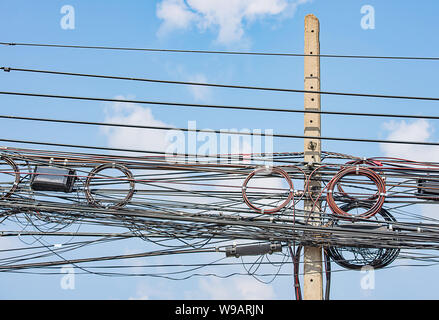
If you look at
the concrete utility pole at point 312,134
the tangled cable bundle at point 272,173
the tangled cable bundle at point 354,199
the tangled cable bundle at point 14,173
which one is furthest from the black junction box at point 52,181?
the tangled cable bundle at point 354,199

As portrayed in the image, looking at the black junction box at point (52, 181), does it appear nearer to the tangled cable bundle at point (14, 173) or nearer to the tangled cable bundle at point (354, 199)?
the tangled cable bundle at point (14, 173)

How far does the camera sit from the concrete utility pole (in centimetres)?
712

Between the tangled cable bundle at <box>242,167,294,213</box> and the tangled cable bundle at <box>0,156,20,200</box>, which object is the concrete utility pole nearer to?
the tangled cable bundle at <box>242,167,294,213</box>

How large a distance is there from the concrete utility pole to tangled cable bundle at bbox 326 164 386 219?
0.22m

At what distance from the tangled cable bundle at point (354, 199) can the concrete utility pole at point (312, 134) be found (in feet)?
0.71

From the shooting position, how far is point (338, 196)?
769 cm

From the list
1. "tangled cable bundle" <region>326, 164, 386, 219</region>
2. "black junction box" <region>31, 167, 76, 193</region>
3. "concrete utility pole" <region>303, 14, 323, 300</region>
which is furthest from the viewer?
"black junction box" <region>31, 167, 76, 193</region>

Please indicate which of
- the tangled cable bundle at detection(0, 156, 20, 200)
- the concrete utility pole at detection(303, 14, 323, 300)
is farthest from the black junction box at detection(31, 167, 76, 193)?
the concrete utility pole at detection(303, 14, 323, 300)

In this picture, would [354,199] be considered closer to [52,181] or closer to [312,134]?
[312,134]

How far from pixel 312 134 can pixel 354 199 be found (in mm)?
1107

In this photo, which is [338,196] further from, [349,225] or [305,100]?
[305,100]

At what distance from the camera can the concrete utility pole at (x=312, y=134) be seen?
712 centimetres

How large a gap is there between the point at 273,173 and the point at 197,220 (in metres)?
1.34

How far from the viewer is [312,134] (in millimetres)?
7754
